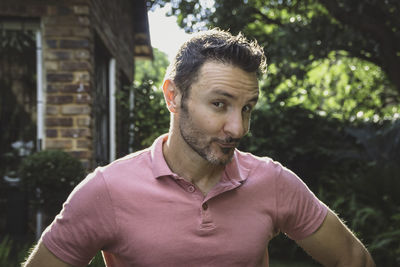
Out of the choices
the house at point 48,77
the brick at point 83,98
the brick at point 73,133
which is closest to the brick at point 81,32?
the house at point 48,77

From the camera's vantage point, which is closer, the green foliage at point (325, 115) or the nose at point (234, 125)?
the nose at point (234, 125)

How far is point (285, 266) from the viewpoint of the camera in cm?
549

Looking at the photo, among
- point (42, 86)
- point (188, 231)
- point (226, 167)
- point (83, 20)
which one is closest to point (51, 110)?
point (42, 86)

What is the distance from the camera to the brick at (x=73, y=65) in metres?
5.49

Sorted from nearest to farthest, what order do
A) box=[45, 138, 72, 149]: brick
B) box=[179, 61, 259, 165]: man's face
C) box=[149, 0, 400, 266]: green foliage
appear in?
box=[179, 61, 259, 165]: man's face
box=[45, 138, 72, 149]: brick
box=[149, 0, 400, 266]: green foliage

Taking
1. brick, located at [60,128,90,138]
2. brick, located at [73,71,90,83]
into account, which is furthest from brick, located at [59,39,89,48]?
brick, located at [60,128,90,138]

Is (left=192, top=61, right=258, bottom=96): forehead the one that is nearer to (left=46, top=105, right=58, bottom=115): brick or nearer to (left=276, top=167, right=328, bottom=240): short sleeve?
(left=276, top=167, right=328, bottom=240): short sleeve

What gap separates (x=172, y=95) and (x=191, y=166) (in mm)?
312

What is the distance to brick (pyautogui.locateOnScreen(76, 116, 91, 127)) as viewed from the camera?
545 centimetres

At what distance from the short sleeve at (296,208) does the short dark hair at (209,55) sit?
1.57 feet

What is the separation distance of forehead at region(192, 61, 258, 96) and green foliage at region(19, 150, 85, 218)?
3311 millimetres

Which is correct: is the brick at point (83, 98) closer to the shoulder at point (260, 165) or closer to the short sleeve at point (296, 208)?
the shoulder at point (260, 165)

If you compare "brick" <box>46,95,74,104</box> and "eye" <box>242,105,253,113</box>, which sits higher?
"eye" <box>242,105,253,113</box>

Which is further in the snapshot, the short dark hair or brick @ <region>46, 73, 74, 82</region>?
brick @ <region>46, 73, 74, 82</region>
